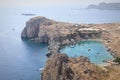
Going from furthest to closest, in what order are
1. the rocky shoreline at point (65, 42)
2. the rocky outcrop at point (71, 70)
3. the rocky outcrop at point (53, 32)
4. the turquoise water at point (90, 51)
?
the rocky outcrop at point (53, 32)
the turquoise water at point (90, 51)
the rocky shoreline at point (65, 42)
the rocky outcrop at point (71, 70)

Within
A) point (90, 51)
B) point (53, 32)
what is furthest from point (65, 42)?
point (90, 51)

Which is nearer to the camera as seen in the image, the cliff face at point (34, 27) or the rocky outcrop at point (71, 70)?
the rocky outcrop at point (71, 70)

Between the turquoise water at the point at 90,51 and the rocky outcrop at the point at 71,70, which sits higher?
the rocky outcrop at the point at 71,70

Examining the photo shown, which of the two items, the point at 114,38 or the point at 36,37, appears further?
the point at 36,37

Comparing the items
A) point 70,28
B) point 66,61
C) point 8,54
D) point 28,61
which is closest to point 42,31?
point 70,28

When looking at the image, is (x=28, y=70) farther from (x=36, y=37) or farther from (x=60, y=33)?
(x=36, y=37)

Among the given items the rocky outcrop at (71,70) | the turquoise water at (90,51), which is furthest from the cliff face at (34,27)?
the rocky outcrop at (71,70)

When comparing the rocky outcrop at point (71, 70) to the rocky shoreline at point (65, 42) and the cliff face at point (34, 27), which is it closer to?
the rocky shoreline at point (65, 42)
